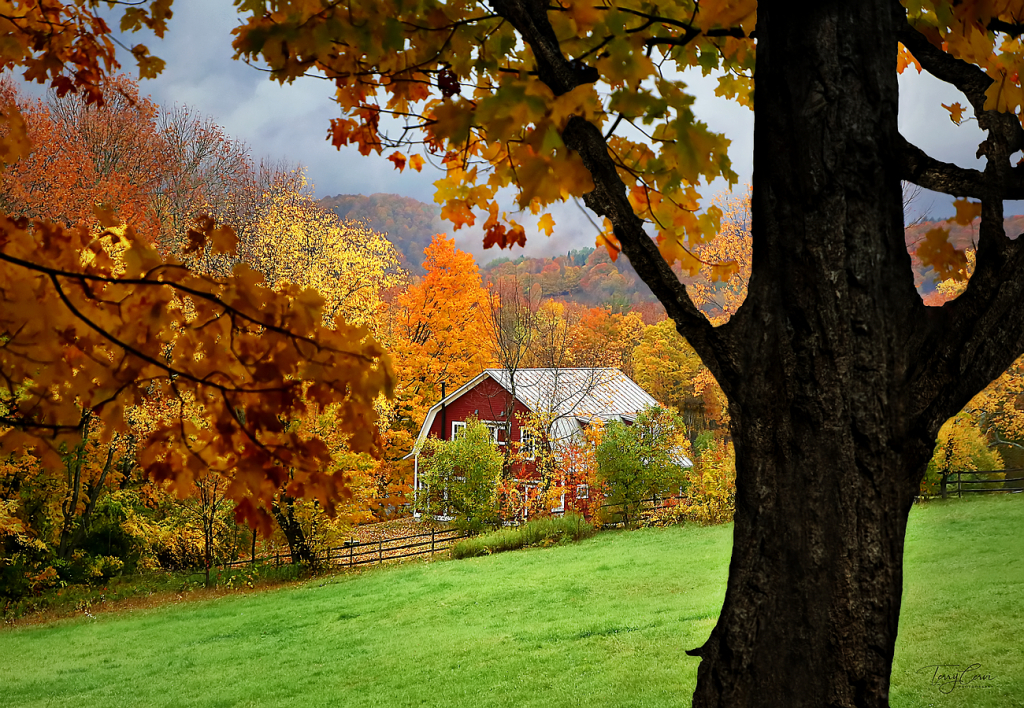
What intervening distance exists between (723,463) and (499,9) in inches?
502

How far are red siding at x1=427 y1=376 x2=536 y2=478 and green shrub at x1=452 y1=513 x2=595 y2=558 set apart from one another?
4.73 metres

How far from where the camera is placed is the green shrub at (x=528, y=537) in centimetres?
1288

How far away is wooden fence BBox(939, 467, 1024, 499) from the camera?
51.7 ft

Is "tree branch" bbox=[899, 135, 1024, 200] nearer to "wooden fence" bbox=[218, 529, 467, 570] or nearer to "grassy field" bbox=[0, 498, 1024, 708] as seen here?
"grassy field" bbox=[0, 498, 1024, 708]

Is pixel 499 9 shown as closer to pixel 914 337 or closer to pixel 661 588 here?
pixel 914 337

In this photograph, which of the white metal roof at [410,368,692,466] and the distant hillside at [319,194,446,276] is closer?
the white metal roof at [410,368,692,466]

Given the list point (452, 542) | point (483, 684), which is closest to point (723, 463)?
point (452, 542)

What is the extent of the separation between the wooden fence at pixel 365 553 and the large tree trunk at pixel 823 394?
11.4 m

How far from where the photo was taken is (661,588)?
838 cm

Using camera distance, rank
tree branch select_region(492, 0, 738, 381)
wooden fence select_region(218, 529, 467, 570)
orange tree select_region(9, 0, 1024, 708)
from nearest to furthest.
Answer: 1. orange tree select_region(9, 0, 1024, 708)
2. tree branch select_region(492, 0, 738, 381)
3. wooden fence select_region(218, 529, 467, 570)

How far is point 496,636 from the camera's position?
6691 mm

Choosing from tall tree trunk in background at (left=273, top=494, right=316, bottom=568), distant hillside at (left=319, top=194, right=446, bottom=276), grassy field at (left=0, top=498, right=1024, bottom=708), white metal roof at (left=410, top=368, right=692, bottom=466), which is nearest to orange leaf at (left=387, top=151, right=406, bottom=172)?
grassy field at (left=0, top=498, right=1024, bottom=708)

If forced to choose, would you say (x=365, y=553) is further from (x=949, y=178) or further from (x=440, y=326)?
(x=949, y=178)
